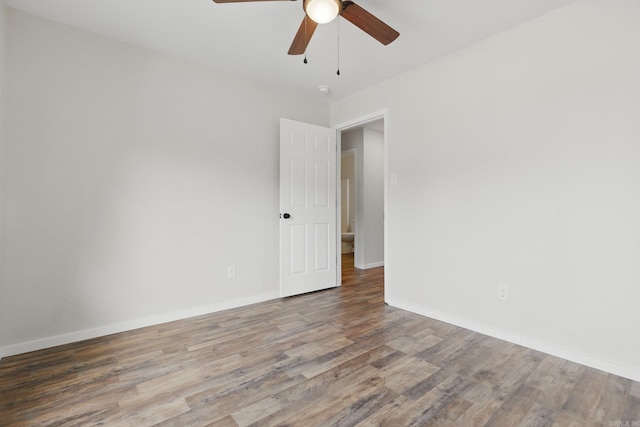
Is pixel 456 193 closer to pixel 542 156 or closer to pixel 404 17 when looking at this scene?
pixel 542 156

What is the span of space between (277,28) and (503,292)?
2.83m

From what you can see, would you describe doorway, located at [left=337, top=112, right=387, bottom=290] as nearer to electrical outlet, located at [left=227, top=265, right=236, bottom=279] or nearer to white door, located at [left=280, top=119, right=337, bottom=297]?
white door, located at [left=280, top=119, right=337, bottom=297]

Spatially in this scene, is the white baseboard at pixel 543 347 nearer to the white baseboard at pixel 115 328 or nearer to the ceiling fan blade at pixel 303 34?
the white baseboard at pixel 115 328

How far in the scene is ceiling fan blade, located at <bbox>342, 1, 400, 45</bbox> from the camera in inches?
67.4

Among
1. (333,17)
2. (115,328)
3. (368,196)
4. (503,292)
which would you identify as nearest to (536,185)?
(503,292)

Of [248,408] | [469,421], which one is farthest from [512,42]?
[248,408]

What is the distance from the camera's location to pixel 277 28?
2.35 metres

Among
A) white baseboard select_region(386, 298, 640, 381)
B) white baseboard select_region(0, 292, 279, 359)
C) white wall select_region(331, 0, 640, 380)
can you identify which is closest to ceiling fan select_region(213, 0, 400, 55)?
white wall select_region(331, 0, 640, 380)

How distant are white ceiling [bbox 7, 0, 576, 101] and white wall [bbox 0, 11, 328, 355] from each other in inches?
8.8

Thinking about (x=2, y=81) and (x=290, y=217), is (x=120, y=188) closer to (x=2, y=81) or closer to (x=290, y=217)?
(x=2, y=81)

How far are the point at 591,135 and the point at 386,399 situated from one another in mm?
2175

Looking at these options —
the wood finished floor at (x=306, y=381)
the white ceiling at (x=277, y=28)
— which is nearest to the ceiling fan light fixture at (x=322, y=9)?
the white ceiling at (x=277, y=28)

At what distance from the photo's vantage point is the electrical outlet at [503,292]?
2.38 metres

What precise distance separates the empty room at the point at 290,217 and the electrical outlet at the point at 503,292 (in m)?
0.02
